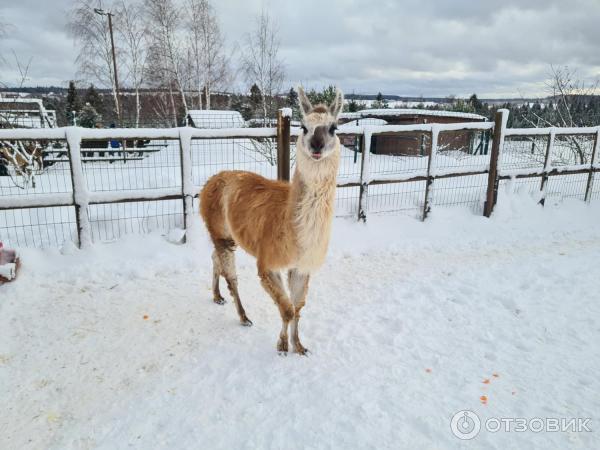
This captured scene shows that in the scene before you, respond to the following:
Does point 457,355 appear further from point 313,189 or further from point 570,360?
point 313,189

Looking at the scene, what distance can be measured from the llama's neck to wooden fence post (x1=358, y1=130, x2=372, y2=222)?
125 inches

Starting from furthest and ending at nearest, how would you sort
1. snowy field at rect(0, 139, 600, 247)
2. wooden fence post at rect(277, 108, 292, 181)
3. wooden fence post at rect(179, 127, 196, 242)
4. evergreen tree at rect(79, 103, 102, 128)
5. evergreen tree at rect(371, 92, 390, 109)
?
evergreen tree at rect(371, 92, 390, 109) → evergreen tree at rect(79, 103, 102, 128) → wooden fence post at rect(277, 108, 292, 181) → snowy field at rect(0, 139, 600, 247) → wooden fence post at rect(179, 127, 196, 242)

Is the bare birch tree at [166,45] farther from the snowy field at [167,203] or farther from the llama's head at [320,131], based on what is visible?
the llama's head at [320,131]

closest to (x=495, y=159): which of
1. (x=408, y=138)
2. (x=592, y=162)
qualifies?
(x=592, y=162)

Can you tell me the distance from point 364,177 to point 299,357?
343cm

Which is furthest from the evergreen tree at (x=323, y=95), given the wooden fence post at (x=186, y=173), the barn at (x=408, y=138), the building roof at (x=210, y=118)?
the wooden fence post at (x=186, y=173)

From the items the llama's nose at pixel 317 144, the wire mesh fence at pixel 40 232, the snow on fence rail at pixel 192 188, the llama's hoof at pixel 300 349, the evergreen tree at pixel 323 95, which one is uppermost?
the evergreen tree at pixel 323 95

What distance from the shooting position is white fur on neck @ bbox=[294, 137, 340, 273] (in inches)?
106

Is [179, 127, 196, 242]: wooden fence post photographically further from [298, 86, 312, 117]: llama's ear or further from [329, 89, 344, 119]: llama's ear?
[329, 89, 344, 119]: llama's ear

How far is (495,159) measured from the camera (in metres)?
6.69

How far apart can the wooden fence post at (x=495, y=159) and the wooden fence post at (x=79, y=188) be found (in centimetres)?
624

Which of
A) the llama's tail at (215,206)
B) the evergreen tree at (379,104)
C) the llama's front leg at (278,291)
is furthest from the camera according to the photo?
the evergreen tree at (379,104)

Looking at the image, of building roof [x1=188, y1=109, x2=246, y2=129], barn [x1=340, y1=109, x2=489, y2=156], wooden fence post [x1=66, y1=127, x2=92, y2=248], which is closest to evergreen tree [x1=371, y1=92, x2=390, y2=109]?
barn [x1=340, y1=109, x2=489, y2=156]

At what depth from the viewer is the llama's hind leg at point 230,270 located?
12.1 ft
